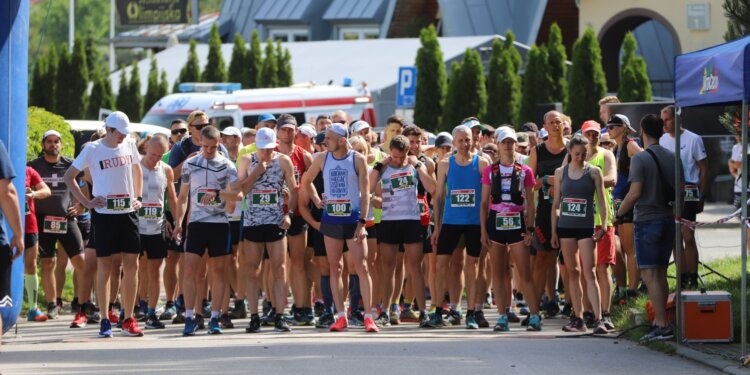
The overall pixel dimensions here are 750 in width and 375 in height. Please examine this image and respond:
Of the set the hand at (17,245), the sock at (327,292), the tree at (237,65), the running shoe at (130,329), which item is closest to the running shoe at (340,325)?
the sock at (327,292)

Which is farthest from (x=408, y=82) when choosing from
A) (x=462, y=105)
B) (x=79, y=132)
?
(x=79, y=132)

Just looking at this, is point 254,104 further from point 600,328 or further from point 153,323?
point 600,328

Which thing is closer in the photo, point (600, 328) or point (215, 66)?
point (600, 328)

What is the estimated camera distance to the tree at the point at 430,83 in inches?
1767

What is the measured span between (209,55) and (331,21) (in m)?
18.2

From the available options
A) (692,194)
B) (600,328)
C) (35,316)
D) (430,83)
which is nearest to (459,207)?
(600,328)

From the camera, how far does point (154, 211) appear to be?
603 inches

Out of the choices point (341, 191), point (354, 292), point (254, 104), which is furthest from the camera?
point (254, 104)

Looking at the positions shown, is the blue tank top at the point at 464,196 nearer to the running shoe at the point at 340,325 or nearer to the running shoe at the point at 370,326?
the running shoe at the point at 370,326

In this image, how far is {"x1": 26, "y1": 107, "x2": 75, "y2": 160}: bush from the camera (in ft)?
62.6

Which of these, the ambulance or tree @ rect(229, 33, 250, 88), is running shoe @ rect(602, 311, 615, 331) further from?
tree @ rect(229, 33, 250, 88)

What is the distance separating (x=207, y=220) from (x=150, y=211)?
1017 mm

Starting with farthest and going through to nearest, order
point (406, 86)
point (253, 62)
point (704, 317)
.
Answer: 1. point (253, 62)
2. point (406, 86)
3. point (704, 317)

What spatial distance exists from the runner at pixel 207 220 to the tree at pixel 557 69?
28.3m
